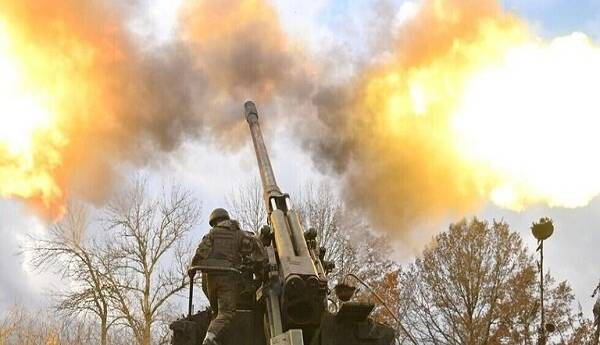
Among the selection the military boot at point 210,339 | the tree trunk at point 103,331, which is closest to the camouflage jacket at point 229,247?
the military boot at point 210,339

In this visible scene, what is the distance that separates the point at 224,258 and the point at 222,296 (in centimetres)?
47

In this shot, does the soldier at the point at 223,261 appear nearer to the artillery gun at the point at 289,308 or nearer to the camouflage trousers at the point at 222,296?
the camouflage trousers at the point at 222,296

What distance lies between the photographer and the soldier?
822 centimetres

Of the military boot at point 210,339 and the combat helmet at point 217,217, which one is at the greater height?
the combat helmet at point 217,217

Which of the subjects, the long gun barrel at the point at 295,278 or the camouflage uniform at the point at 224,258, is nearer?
the long gun barrel at the point at 295,278

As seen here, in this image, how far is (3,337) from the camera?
17906 mm

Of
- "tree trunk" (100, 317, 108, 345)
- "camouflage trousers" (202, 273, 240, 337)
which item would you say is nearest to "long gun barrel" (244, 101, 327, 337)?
"camouflage trousers" (202, 273, 240, 337)

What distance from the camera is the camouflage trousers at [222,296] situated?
8117 millimetres

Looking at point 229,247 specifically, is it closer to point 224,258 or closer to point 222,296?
point 224,258

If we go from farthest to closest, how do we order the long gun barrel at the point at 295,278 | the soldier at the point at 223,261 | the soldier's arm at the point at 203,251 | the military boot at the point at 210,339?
1. the soldier's arm at the point at 203,251
2. the soldier at the point at 223,261
3. the military boot at the point at 210,339
4. the long gun barrel at the point at 295,278

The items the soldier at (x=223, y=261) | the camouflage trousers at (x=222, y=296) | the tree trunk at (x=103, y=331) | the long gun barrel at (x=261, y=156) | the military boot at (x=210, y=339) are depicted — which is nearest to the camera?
the military boot at (x=210, y=339)

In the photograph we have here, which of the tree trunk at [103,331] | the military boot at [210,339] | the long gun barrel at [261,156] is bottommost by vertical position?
the military boot at [210,339]

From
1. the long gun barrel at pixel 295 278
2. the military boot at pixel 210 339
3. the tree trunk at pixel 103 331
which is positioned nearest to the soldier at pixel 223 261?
the military boot at pixel 210 339

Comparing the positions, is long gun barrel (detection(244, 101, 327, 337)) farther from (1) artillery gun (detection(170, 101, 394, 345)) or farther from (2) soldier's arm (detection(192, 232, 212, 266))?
(2) soldier's arm (detection(192, 232, 212, 266))
